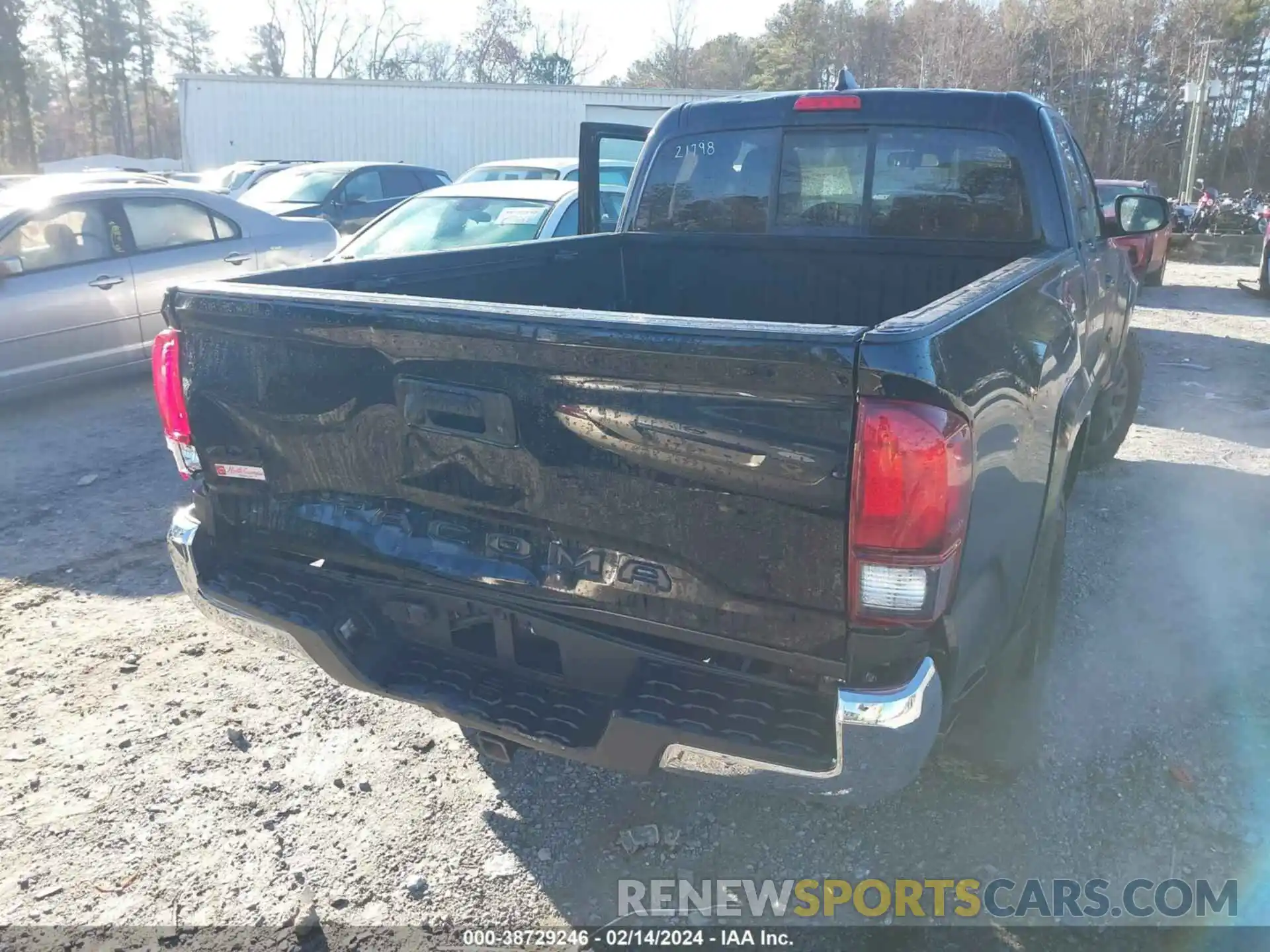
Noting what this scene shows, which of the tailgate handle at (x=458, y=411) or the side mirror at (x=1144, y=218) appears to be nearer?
the tailgate handle at (x=458, y=411)

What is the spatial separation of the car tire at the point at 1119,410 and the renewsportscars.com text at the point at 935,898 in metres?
3.66

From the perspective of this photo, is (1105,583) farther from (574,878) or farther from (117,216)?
(117,216)

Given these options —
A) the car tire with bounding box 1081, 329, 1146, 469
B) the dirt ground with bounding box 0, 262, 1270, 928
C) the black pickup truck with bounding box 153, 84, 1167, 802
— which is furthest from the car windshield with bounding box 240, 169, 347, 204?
the black pickup truck with bounding box 153, 84, 1167, 802

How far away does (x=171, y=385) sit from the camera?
113 inches

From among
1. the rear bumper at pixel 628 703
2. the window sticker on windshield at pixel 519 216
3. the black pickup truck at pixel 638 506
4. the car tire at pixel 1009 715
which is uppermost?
the window sticker on windshield at pixel 519 216

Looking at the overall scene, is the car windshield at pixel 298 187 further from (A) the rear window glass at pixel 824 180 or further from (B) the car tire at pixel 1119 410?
(B) the car tire at pixel 1119 410

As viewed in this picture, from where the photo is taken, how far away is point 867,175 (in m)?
4.09

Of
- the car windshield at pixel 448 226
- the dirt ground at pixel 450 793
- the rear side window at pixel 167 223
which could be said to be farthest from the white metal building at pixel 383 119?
Result: the dirt ground at pixel 450 793

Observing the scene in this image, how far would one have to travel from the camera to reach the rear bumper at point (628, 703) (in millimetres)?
2070

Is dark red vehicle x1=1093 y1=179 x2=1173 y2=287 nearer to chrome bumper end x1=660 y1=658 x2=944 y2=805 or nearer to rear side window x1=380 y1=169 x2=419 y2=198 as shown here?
rear side window x1=380 y1=169 x2=419 y2=198

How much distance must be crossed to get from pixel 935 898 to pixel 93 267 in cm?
750

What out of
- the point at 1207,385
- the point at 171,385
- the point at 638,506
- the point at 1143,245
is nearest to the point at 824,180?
the point at 638,506

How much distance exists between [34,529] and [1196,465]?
7.10 m

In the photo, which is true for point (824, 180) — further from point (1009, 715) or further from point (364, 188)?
point (364, 188)
